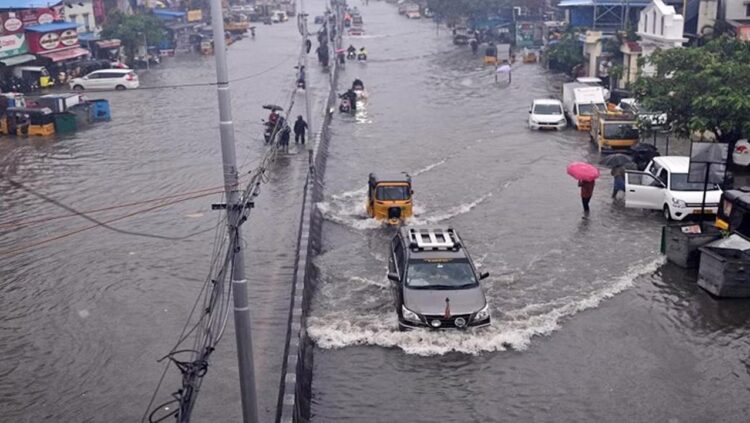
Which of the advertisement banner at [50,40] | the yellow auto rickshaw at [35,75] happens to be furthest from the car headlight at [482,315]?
the advertisement banner at [50,40]

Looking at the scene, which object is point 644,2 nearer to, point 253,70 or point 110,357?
point 253,70

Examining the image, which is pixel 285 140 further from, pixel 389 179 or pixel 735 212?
pixel 735 212

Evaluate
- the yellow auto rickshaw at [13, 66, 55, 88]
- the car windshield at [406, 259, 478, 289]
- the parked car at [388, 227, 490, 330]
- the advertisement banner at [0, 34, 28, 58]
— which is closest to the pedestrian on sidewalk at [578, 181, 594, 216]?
the parked car at [388, 227, 490, 330]

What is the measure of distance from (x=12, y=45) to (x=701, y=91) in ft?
116

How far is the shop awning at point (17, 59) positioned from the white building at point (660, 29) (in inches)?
1237

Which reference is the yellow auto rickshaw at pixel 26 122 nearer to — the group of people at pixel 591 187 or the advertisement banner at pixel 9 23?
the advertisement banner at pixel 9 23

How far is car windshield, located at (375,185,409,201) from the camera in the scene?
2136 centimetres

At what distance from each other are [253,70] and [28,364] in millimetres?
44376

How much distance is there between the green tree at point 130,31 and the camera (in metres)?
57.8

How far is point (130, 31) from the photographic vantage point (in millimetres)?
58062

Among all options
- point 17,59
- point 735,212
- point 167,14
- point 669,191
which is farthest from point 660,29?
point 167,14

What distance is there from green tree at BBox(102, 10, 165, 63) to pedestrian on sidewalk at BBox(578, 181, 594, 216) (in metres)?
43.4

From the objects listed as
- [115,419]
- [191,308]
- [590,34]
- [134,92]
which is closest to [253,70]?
[134,92]

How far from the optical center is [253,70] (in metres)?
56.6
